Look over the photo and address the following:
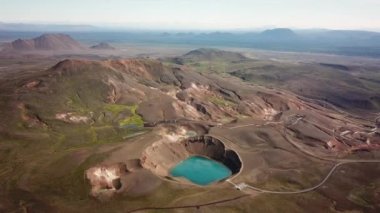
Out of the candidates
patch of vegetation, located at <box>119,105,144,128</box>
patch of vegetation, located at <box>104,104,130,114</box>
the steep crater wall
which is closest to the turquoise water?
the steep crater wall

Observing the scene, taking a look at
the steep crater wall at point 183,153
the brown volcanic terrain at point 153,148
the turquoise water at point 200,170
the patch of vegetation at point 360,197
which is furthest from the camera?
the steep crater wall at point 183,153

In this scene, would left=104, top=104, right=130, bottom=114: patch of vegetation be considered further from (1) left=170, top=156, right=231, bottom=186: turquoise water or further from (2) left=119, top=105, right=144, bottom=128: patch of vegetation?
(1) left=170, top=156, right=231, bottom=186: turquoise water

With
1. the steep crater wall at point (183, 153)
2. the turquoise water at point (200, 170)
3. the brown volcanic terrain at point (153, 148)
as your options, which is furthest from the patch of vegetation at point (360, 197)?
the turquoise water at point (200, 170)

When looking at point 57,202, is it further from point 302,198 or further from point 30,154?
point 302,198

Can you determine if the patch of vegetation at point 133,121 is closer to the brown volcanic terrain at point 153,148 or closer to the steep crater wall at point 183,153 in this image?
the brown volcanic terrain at point 153,148

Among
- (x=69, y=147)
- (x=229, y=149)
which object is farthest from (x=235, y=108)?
(x=69, y=147)
